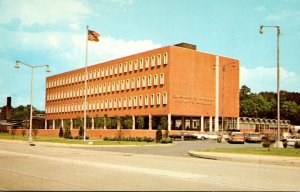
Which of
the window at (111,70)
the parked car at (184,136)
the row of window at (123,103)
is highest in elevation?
the window at (111,70)

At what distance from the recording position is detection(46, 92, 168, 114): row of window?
7475 cm

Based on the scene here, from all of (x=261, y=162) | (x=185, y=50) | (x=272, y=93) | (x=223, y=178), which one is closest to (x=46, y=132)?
(x=185, y=50)

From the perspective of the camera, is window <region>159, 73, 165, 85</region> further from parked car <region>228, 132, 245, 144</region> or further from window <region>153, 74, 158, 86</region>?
parked car <region>228, 132, 245, 144</region>

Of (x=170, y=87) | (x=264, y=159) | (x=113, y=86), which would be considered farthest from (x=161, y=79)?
(x=264, y=159)

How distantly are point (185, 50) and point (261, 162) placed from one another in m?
54.2

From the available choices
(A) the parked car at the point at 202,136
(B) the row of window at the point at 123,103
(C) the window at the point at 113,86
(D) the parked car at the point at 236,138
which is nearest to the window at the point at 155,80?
(B) the row of window at the point at 123,103

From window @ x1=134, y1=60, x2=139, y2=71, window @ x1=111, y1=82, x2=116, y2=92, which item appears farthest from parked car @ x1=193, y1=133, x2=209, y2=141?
window @ x1=111, y1=82, x2=116, y2=92

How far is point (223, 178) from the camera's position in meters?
13.0

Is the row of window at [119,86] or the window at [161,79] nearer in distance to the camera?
the window at [161,79]

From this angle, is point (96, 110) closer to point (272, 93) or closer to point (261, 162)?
point (272, 93)

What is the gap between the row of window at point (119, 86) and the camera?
250ft

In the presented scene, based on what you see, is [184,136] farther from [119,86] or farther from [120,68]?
[120,68]

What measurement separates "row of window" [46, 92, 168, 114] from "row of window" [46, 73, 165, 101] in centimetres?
210

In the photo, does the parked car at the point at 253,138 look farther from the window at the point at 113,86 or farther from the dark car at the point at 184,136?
the window at the point at 113,86
